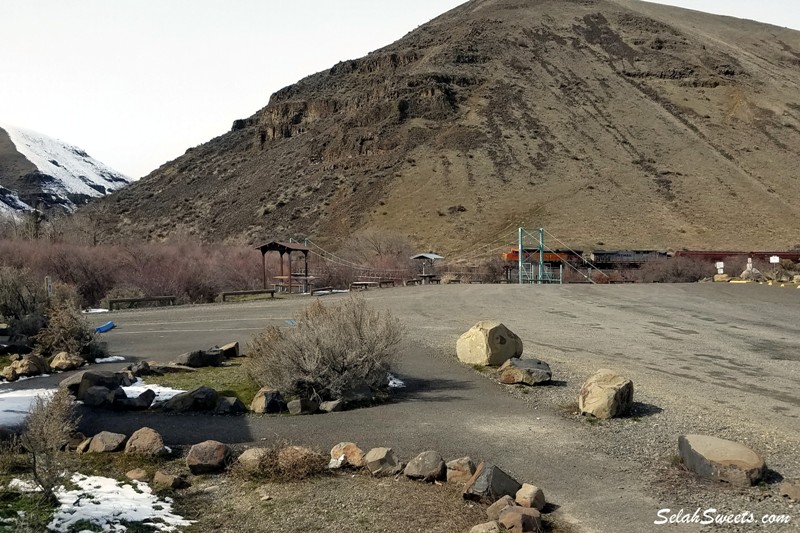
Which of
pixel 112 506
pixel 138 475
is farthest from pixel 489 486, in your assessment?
pixel 138 475

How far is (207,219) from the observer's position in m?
83.4

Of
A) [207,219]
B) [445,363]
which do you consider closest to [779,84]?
[207,219]

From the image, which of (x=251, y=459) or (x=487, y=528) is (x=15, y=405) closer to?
(x=251, y=459)

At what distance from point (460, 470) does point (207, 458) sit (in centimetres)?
259

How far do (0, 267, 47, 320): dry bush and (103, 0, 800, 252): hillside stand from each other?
157ft

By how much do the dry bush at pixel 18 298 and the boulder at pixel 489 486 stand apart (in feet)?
47.3

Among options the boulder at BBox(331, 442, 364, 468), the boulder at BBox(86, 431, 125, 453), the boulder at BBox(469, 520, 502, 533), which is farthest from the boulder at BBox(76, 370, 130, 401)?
the boulder at BBox(469, 520, 502, 533)

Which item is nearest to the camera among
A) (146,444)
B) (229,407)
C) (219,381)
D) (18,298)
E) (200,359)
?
(146,444)

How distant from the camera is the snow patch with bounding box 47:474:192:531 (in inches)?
226

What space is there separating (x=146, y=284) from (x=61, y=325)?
2184 centimetres

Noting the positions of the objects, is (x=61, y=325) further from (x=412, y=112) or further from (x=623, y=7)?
(x=623, y=7)

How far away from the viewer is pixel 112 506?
6141 millimetres

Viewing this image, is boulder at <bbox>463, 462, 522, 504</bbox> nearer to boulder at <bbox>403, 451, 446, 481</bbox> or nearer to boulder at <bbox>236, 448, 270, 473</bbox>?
boulder at <bbox>403, 451, 446, 481</bbox>

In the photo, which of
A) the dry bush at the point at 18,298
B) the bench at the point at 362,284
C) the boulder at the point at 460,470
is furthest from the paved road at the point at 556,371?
the bench at the point at 362,284
